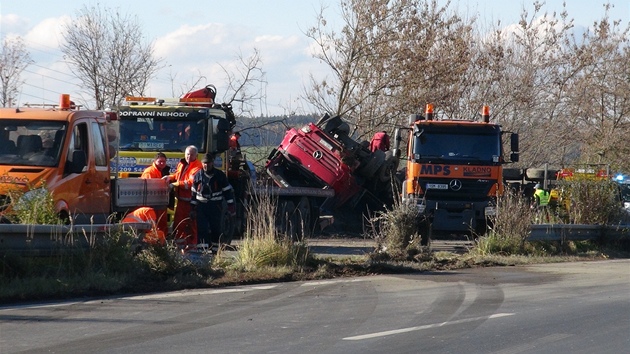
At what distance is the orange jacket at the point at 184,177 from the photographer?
15.1m

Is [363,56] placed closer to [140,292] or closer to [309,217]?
[309,217]

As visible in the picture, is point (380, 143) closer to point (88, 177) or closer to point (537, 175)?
point (537, 175)

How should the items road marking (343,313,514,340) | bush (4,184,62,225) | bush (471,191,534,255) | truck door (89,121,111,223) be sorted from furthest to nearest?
bush (471,191,534,255), truck door (89,121,111,223), bush (4,184,62,225), road marking (343,313,514,340)

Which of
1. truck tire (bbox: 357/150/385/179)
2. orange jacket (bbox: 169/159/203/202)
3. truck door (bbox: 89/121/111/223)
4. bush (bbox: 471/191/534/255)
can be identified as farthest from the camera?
truck tire (bbox: 357/150/385/179)

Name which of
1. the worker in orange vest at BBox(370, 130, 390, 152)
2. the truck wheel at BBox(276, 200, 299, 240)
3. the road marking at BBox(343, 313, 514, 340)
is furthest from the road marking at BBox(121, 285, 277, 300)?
the worker in orange vest at BBox(370, 130, 390, 152)

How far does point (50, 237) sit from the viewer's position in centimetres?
1085

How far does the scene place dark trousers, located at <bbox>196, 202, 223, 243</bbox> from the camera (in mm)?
14820

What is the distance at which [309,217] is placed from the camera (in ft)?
70.3

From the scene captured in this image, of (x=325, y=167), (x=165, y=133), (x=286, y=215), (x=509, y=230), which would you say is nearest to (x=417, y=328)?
(x=509, y=230)

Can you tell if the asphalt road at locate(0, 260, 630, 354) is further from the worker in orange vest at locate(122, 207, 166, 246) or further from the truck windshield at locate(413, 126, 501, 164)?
the truck windshield at locate(413, 126, 501, 164)

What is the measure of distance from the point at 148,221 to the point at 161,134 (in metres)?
4.39

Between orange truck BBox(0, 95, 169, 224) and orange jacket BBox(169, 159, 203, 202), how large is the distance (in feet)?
4.20

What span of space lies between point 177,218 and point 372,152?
8.39 m

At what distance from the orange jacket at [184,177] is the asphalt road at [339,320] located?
12.5 ft
